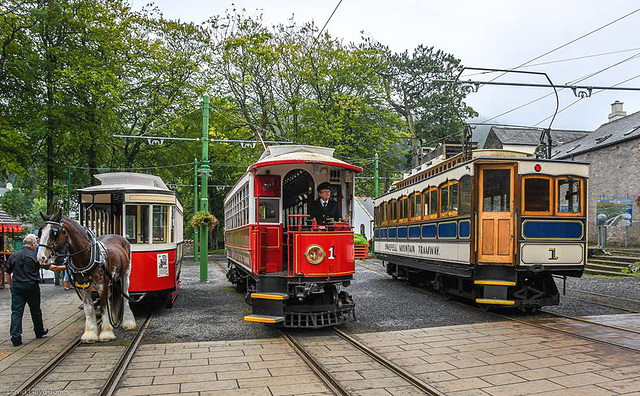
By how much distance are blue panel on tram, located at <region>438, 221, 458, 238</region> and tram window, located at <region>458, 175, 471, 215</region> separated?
46 centimetres

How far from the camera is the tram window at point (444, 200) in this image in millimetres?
11281

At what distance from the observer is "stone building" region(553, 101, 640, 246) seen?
851 inches

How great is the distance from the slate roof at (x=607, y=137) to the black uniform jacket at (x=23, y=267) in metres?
22.8

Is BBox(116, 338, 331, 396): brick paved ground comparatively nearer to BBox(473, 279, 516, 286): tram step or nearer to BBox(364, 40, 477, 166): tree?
BBox(473, 279, 516, 286): tram step

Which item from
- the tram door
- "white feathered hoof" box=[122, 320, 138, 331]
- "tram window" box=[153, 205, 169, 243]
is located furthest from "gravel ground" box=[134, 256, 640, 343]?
"tram window" box=[153, 205, 169, 243]

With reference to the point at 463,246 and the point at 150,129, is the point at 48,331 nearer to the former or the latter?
the point at 463,246

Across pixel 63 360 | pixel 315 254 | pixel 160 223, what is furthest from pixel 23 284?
pixel 315 254

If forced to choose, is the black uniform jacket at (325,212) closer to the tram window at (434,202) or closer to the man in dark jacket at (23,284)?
the tram window at (434,202)

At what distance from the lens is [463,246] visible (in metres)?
10.2

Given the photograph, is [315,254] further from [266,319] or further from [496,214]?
[496,214]

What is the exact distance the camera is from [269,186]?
9.55 m

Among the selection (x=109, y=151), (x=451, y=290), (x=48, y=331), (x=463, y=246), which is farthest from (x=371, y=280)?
(x=109, y=151)

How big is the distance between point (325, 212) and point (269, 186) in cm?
126

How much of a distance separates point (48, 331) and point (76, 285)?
1564 millimetres
